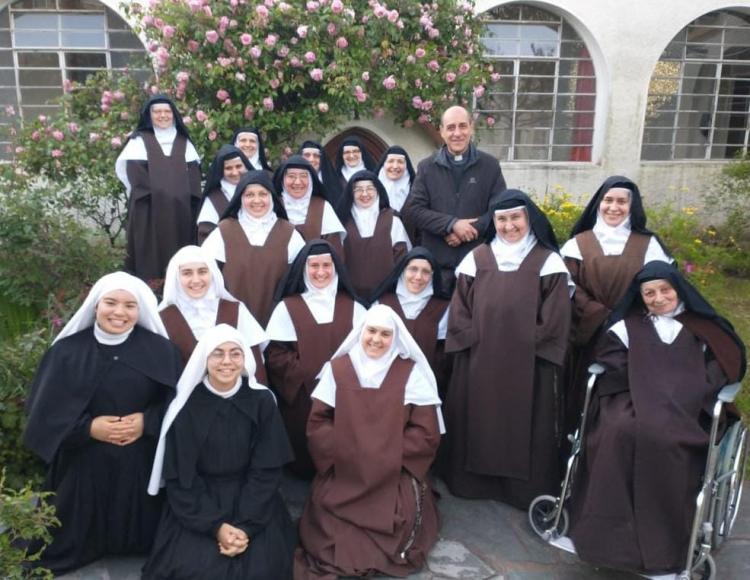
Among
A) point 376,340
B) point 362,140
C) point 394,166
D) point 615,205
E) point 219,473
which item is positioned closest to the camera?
point 219,473

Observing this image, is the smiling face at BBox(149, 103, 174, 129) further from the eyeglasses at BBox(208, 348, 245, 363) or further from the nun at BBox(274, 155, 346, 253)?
the eyeglasses at BBox(208, 348, 245, 363)

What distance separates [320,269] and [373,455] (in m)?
1.19

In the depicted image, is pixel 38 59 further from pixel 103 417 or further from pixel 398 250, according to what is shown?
pixel 103 417

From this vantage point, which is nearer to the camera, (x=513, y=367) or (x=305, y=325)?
(x=513, y=367)

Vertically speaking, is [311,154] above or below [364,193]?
above

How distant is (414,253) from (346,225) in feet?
3.98

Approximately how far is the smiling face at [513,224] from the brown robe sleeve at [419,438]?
1.10 meters

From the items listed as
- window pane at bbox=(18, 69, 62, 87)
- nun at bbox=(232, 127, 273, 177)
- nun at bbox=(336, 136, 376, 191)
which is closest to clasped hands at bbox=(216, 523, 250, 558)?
nun at bbox=(232, 127, 273, 177)

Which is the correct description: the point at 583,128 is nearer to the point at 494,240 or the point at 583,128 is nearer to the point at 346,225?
the point at 346,225

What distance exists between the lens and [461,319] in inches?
156

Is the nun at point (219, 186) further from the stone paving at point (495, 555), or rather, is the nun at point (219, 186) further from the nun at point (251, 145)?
the stone paving at point (495, 555)

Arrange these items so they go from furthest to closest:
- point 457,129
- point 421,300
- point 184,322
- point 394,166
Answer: point 394,166 < point 457,129 < point 421,300 < point 184,322

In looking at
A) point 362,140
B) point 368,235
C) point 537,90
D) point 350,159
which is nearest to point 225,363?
point 368,235

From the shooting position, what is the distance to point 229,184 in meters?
5.20
